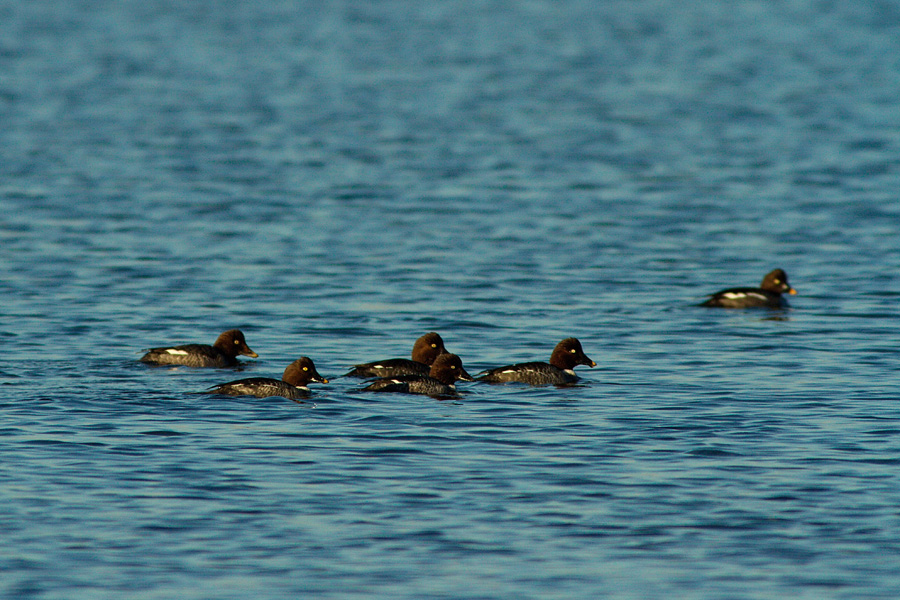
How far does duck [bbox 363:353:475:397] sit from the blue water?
0.73ft

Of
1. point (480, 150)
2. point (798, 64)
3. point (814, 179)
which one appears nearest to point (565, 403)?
point (814, 179)

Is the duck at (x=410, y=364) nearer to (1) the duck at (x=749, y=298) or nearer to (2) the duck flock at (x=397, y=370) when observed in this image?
(2) the duck flock at (x=397, y=370)

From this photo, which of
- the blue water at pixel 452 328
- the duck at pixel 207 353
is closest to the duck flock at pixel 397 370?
the duck at pixel 207 353

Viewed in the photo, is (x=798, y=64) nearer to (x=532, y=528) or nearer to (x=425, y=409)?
(x=425, y=409)

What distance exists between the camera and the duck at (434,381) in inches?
830

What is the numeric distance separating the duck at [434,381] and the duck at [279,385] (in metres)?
0.81

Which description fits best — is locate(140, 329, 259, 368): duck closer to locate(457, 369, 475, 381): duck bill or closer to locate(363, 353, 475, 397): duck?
locate(363, 353, 475, 397): duck

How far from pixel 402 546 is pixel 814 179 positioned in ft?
106

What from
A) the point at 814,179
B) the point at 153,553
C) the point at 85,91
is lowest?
the point at 153,553

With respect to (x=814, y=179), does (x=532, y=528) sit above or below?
below

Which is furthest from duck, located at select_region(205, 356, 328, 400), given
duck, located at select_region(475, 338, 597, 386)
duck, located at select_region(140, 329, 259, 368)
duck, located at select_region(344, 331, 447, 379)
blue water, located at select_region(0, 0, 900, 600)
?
duck, located at select_region(475, 338, 597, 386)

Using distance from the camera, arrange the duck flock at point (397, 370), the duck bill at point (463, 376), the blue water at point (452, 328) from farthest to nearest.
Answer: the duck bill at point (463, 376) → the duck flock at point (397, 370) → the blue water at point (452, 328)

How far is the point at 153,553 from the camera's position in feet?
47.5

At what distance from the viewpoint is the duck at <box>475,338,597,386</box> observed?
21844mm
